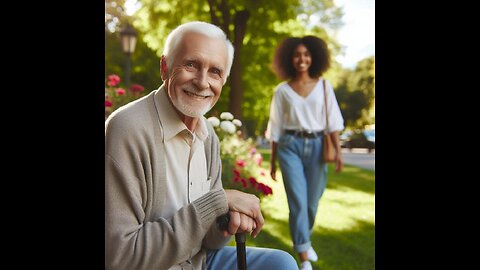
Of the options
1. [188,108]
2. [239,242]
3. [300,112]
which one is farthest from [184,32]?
[300,112]

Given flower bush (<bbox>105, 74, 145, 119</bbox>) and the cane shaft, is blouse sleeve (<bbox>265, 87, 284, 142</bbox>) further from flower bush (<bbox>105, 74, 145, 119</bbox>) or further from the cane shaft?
the cane shaft

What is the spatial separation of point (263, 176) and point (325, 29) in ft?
2.17

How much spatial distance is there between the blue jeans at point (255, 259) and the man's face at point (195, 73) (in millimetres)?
430

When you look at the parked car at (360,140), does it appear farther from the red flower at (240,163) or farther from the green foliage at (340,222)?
the red flower at (240,163)

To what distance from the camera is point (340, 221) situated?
2.04m

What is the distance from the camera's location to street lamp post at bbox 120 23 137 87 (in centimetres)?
162

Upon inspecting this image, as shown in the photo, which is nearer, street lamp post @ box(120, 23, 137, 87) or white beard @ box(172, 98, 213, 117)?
white beard @ box(172, 98, 213, 117)

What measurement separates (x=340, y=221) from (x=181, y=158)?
970 millimetres

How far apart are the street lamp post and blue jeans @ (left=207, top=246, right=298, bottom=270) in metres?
0.64

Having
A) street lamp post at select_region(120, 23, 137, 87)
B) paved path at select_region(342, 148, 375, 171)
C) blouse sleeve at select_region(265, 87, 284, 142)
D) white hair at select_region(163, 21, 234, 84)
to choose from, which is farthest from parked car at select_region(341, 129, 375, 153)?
street lamp post at select_region(120, 23, 137, 87)

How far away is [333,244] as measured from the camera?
2029mm
